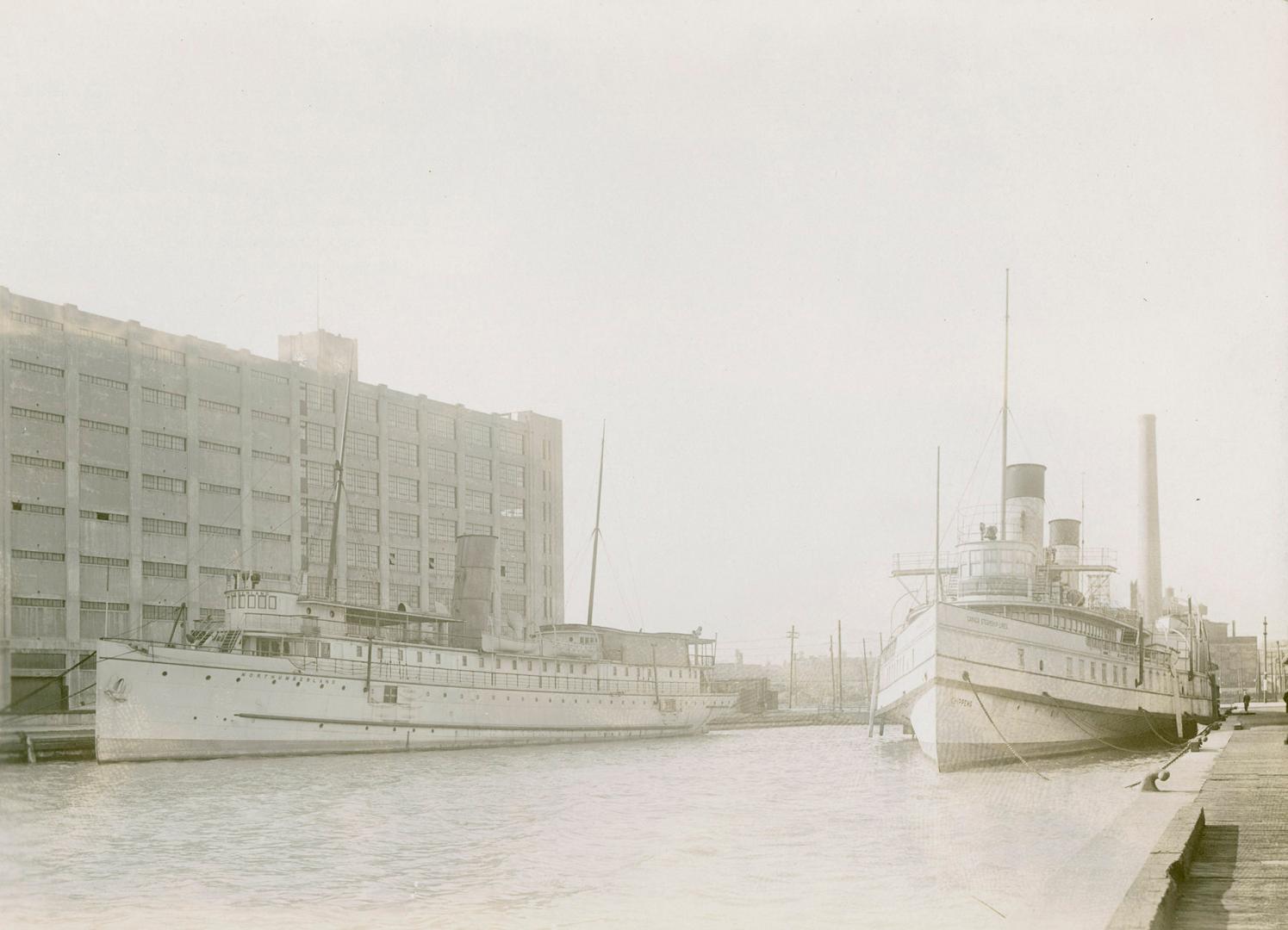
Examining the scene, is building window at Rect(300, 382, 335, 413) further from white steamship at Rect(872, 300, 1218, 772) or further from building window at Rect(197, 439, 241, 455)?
white steamship at Rect(872, 300, 1218, 772)

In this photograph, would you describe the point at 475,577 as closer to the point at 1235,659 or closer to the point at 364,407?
the point at 364,407

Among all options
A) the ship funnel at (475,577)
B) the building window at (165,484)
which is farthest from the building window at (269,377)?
the ship funnel at (475,577)

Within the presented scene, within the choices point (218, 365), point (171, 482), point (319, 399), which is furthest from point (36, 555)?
point (319, 399)

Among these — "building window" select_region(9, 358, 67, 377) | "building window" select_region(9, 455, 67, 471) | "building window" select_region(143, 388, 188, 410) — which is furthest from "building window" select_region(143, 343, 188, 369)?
"building window" select_region(9, 455, 67, 471)

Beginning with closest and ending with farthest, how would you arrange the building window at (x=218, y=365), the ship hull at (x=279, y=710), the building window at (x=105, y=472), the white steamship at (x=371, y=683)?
the ship hull at (x=279, y=710), the white steamship at (x=371, y=683), the building window at (x=105, y=472), the building window at (x=218, y=365)

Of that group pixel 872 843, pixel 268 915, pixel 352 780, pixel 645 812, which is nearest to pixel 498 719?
pixel 352 780

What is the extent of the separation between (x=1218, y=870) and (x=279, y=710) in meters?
31.5

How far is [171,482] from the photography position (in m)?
46.0

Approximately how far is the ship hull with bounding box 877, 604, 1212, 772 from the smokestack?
48.5 ft

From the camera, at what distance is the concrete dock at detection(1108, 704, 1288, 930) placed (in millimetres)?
7055

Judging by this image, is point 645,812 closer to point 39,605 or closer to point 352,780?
point 352,780

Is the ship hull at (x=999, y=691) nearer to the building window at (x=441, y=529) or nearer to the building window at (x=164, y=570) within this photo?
the building window at (x=164, y=570)

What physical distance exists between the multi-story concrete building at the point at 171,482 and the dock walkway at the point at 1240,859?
30.7 meters

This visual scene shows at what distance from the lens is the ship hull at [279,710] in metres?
32.7
